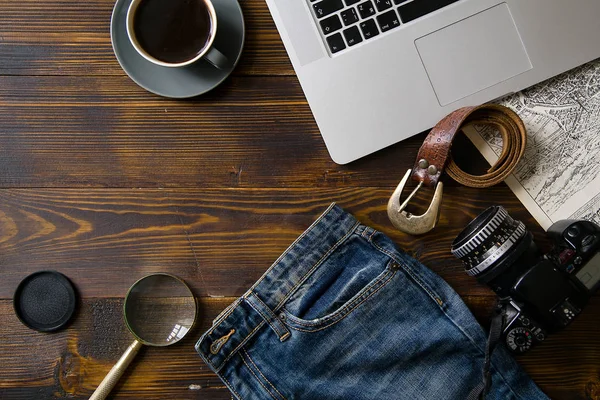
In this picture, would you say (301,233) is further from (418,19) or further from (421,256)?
(418,19)

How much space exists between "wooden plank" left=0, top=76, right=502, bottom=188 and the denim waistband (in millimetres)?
58

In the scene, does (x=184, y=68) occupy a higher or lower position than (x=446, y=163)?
higher

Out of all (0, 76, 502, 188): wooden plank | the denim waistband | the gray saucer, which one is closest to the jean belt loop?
the denim waistband

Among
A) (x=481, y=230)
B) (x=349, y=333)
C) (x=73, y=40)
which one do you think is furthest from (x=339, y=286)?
(x=73, y=40)

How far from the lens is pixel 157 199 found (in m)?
0.70

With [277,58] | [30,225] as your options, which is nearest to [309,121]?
[277,58]

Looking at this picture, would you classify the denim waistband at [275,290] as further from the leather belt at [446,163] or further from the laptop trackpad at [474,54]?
the laptop trackpad at [474,54]

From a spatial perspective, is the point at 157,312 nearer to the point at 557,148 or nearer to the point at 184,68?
the point at 184,68

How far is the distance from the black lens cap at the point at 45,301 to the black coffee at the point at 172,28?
30cm

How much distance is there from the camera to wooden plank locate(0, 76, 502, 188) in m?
0.69

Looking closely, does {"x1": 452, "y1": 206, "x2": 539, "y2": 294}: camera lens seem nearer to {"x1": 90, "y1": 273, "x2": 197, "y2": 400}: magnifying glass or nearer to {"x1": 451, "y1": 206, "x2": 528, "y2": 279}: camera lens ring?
{"x1": 451, "y1": 206, "x2": 528, "y2": 279}: camera lens ring

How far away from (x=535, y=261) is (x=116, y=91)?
1.77 feet

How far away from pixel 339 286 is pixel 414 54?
11.4 inches

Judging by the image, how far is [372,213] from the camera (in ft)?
2.32
